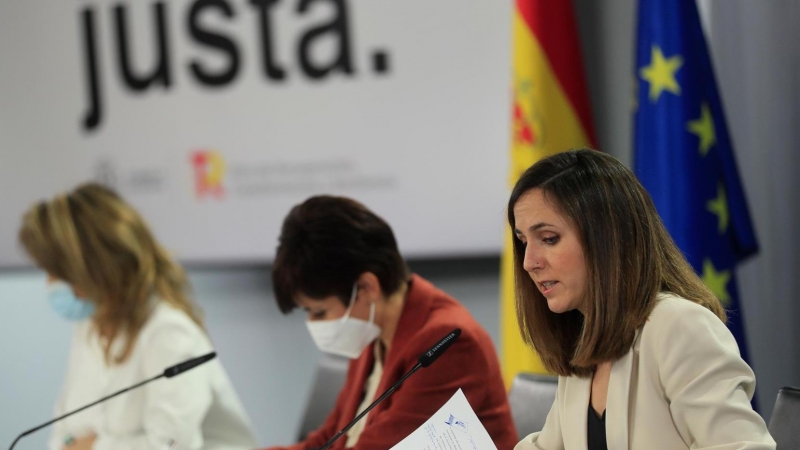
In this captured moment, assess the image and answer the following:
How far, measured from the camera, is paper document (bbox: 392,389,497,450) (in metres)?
1.67

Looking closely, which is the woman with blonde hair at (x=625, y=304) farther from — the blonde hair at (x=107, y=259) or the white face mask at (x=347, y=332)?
the blonde hair at (x=107, y=259)

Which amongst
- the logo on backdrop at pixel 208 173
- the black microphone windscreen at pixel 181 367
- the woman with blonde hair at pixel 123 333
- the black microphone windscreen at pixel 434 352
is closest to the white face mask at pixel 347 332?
the black microphone windscreen at pixel 181 367

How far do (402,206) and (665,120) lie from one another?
3.68 ft

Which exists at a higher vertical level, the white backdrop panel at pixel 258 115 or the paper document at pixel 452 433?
the white backdrop panel at pixel 258 115

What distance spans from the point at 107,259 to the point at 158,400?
1.71 feet

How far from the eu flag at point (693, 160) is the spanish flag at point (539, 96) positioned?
0.34m

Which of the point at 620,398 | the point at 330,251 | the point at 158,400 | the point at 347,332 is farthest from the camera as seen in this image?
the point at 158,400

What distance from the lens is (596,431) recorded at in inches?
63.5

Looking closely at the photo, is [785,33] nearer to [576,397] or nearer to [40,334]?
[576,397]

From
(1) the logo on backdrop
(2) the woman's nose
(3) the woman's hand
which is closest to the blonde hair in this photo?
(3) the woman's hand

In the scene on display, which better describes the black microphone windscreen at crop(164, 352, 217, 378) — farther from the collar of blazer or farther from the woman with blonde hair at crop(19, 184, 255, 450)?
the collar of blazer

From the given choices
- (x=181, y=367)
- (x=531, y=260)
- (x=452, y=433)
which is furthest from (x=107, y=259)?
(x=531, y=260)

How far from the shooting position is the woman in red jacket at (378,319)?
6.90ft

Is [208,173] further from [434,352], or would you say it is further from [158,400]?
[434,352]
